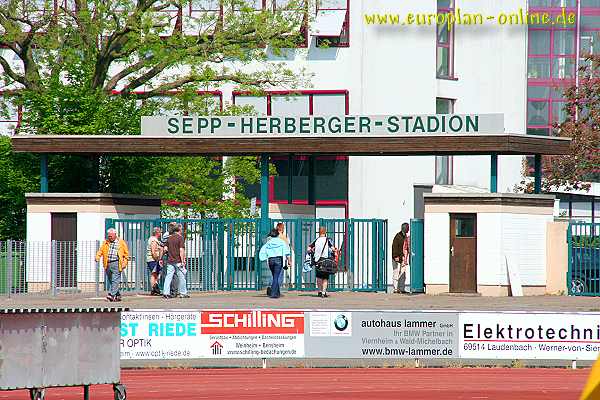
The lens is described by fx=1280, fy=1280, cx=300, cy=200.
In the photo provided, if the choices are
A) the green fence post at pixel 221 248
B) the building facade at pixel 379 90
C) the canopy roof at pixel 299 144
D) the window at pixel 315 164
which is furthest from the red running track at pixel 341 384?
the window at pixel 315 164

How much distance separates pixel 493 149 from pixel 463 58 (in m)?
25.1

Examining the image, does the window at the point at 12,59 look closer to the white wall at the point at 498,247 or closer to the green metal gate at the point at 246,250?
the green metal gate at the point at 246,250

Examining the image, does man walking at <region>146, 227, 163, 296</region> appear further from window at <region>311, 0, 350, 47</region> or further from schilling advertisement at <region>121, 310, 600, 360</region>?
window at <region>311, 0, 350, 47</region>

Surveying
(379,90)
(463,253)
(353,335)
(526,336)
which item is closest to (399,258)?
(463,253)

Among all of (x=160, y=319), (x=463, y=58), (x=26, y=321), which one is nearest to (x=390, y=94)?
(x=463, y=58)

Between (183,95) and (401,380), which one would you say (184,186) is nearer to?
(183,95)

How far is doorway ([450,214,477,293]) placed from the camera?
31953 mm

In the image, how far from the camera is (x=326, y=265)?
103ft

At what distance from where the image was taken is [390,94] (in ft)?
173

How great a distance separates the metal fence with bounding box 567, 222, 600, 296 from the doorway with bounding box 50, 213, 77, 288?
1272cm

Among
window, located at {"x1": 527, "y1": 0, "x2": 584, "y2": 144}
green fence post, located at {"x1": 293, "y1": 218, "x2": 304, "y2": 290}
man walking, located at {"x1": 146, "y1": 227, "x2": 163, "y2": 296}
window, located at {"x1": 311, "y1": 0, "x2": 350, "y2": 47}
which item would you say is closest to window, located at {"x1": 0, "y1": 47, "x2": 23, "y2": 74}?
window, located at {"x1": 311, "y1": 0, "x2": 350, "y2": 47}

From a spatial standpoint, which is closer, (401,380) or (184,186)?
(401,380)

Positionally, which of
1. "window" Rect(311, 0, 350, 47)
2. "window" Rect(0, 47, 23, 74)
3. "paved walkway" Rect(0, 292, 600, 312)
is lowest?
"paved walkway" Rect(0, 292, 600, 312)

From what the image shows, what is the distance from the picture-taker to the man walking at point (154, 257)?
32219mm
